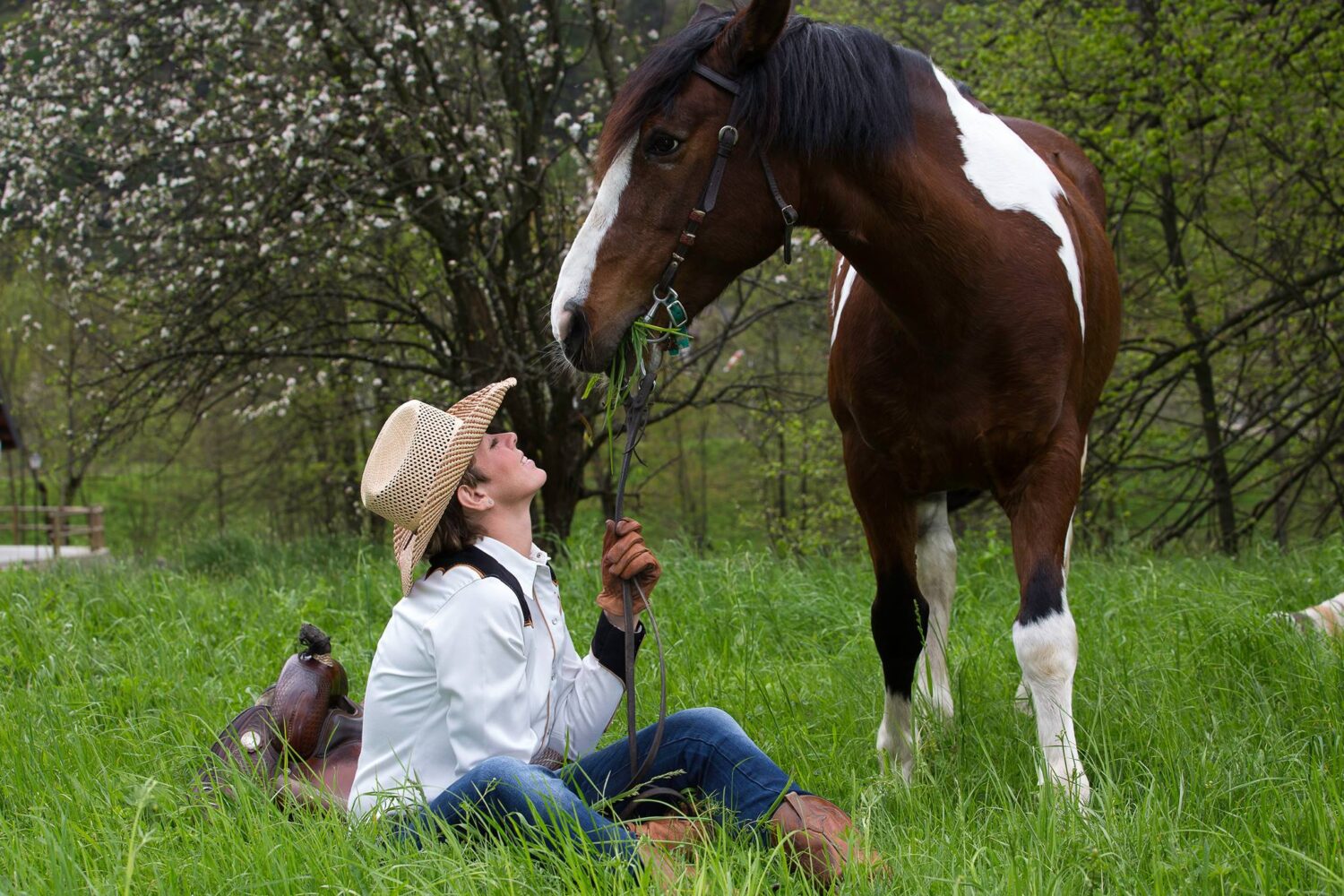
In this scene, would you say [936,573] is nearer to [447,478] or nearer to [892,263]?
[892,263]

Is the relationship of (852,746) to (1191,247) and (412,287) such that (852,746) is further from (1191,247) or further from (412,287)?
(1191,247)

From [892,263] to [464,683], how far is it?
4.74ft

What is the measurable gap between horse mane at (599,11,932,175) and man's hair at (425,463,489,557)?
79cm

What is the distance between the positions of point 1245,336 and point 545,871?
27.9 ft

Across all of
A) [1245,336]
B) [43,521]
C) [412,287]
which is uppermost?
[412,287]

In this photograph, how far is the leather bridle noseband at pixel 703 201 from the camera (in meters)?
2.80

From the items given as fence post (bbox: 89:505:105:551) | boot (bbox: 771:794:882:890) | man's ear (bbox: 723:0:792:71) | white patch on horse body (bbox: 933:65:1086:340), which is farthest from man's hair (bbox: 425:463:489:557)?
fence post (bbox: 89:505:105:551)

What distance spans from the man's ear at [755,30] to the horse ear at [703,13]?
192 mm

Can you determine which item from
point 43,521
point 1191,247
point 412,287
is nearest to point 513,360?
point 412,287

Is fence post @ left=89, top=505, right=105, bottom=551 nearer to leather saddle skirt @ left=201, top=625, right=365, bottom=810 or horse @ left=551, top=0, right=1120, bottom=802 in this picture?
leather saddle skirt @ left=201, top=625, right=365, bottom=810

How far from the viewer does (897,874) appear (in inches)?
93.4

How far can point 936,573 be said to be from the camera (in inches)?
152

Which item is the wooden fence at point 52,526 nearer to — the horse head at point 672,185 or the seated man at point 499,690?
the seated man at point 499,690

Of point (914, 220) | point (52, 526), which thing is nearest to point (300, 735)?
point (914, 220)
